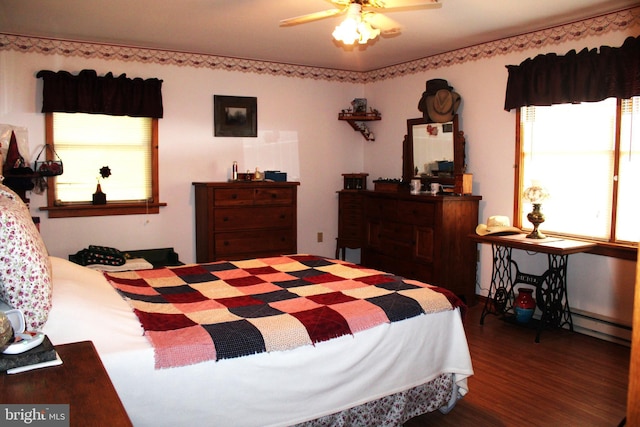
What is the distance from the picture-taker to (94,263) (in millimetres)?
4324

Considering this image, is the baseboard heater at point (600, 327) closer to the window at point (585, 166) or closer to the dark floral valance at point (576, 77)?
the window at point (585, 166)

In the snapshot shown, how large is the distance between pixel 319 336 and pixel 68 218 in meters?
3.50

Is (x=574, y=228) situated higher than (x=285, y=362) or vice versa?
(x=574, y=228)

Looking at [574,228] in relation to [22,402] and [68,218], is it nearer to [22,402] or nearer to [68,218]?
[22,402]

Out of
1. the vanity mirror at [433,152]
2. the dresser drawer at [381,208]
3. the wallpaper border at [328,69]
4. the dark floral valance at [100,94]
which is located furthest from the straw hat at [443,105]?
the dark floral valance at [100,94]

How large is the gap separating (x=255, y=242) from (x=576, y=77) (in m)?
3.19

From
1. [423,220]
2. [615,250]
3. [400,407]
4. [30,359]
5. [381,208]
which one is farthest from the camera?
[381,208]

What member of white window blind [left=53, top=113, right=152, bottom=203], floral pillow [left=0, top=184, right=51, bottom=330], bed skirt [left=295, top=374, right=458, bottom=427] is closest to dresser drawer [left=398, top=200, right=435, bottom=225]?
bed skirt [left=295, top=374, right=458, bottom=427]

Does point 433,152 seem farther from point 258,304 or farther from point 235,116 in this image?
point 258,304

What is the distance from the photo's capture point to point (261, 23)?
13.7ft

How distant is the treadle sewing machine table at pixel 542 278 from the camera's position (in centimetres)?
382

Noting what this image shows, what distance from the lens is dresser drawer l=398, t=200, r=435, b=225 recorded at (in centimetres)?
475

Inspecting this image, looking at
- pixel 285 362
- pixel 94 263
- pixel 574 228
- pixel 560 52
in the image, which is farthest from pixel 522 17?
pixel 94 263

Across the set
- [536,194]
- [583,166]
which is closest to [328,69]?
[536,194]
